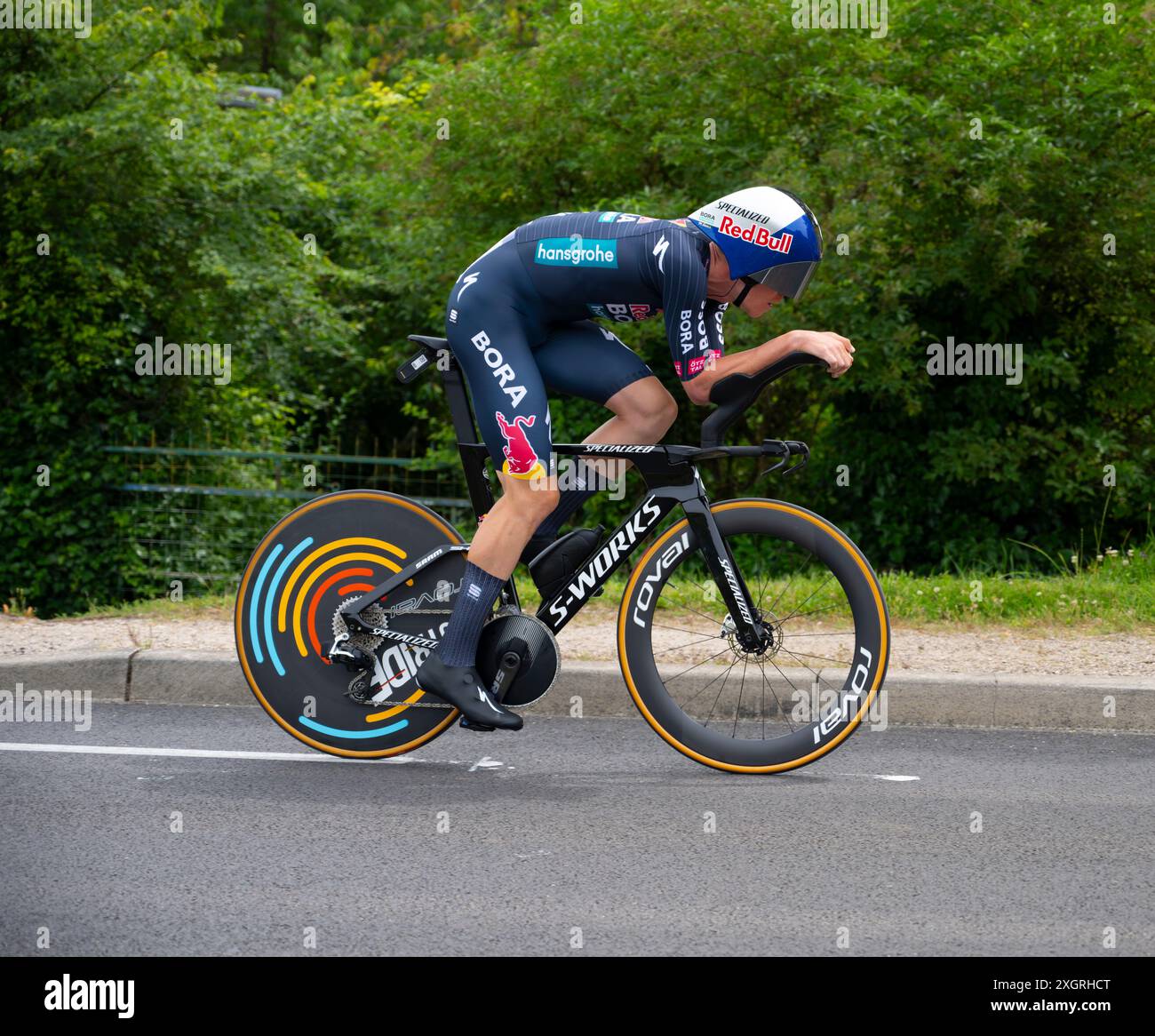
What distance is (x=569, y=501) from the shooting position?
5.25m

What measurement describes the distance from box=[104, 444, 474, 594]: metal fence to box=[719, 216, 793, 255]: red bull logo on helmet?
25.7 feet

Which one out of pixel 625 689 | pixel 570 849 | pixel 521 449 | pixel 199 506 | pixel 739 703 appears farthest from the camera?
pixel 199 506

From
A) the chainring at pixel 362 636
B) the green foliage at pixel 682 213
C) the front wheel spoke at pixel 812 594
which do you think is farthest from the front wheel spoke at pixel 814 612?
the green foliage at pixel 682 213

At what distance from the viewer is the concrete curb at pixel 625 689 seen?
244 inches

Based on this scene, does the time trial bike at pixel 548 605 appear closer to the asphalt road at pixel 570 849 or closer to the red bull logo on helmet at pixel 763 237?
the asphalt road at pixel 570 849

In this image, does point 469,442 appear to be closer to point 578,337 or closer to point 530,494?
point 530,494

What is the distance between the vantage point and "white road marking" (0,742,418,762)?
217 inches

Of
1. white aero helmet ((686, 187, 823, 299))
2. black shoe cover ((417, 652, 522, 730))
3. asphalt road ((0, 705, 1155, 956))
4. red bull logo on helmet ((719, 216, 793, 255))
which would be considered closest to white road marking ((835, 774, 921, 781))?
asphalt road ((0, 705, 1155, 956))

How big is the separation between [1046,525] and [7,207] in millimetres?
7671

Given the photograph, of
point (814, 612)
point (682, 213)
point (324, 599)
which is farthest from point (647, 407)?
point (682, 213)

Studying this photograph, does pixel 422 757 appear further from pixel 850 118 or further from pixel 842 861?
pixel 850 118

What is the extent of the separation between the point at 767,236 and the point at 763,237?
0.04 ft
